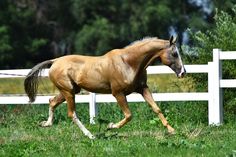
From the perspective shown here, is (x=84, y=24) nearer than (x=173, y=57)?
No

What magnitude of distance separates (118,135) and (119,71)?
1.20 metres

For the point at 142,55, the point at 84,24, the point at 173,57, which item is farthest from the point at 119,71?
the point at 84,24

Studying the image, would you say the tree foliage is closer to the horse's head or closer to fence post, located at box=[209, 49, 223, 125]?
fence post, located at box=[209, 49, 223, 125]

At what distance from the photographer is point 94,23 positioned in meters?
53.4

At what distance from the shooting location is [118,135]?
12125 mm

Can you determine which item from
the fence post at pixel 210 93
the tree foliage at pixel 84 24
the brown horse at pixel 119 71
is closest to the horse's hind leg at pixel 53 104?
the brown horse at pixel 119 71

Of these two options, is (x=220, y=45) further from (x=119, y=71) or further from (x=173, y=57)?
(x=119, y=71)

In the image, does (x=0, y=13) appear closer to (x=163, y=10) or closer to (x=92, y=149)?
(x=163, y=10)

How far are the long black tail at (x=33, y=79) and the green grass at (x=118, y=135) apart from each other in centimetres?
78

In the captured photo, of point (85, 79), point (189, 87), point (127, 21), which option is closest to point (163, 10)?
point (127, 21)

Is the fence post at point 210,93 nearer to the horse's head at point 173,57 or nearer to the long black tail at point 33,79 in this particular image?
the horse's head at point 173,57

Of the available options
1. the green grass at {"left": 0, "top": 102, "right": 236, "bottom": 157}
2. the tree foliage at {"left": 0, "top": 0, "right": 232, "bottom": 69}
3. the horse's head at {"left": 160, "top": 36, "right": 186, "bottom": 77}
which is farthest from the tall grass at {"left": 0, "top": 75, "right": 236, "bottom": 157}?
→ the tree foliage at {"left": 0, "top": 0, "right": 232, "bottom": 69}

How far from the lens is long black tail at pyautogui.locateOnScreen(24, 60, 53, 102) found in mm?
14031

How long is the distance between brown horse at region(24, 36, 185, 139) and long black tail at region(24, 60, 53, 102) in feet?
2.32
